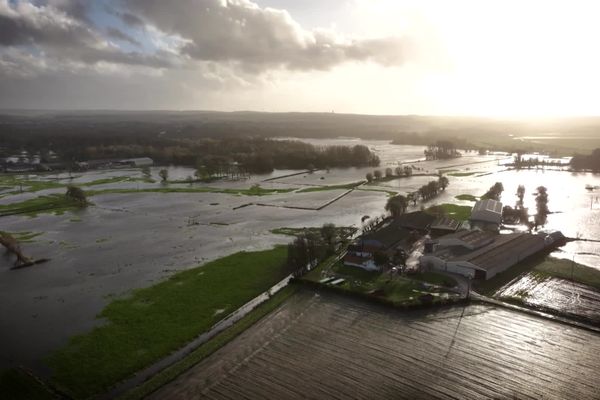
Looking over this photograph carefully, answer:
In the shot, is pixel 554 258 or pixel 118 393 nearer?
pixel 118 393

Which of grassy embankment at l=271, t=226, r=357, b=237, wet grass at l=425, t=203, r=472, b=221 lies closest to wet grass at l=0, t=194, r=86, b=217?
grassy embankment at l=271, t=226, r=357, b=237

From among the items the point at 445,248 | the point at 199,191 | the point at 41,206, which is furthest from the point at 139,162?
the point at 445,248

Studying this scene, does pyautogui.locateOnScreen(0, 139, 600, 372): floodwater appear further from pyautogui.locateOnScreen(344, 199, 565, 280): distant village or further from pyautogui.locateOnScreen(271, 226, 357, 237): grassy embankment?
pyautogui.locateOnScreen(344, 199, 565, 280): distant village

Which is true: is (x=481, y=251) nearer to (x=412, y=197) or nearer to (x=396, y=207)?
(x=396, y=207)

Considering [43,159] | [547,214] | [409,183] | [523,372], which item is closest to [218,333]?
[523,372]

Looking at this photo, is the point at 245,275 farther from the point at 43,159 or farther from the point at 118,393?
the point at 43,159

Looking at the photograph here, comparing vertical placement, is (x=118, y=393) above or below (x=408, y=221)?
below
